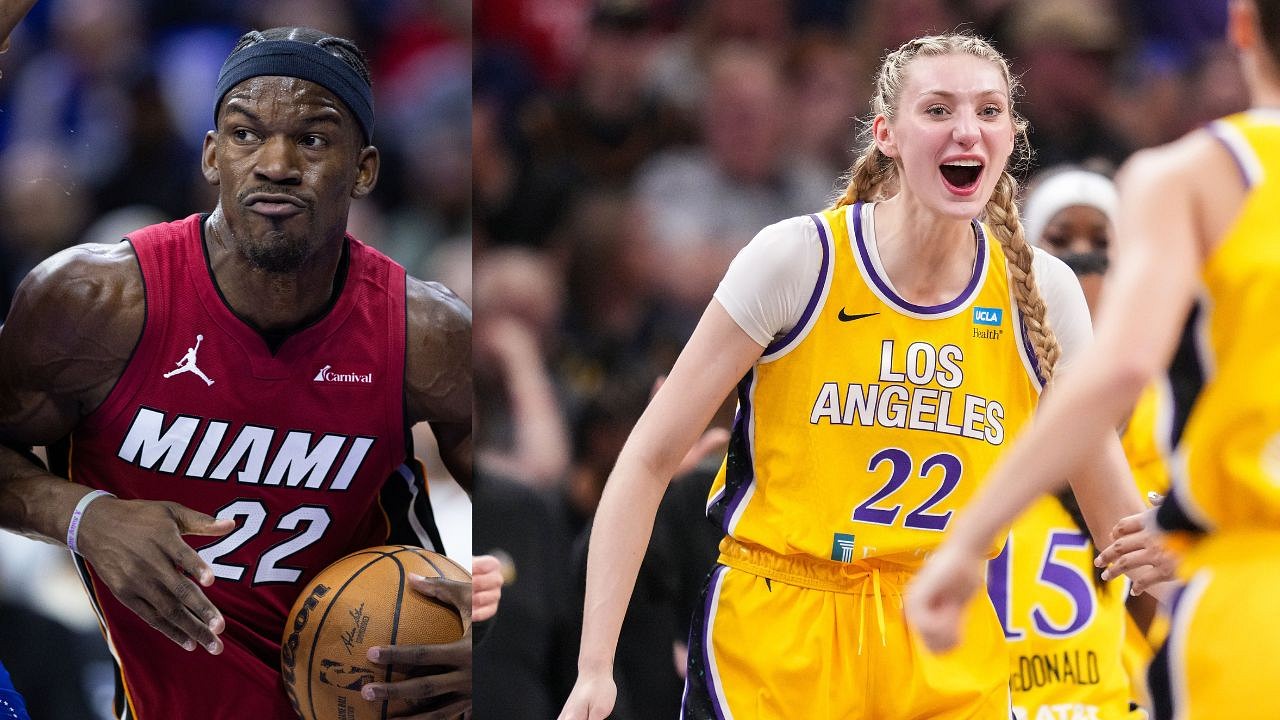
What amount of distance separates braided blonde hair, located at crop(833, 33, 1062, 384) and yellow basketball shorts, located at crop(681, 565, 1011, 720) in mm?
539

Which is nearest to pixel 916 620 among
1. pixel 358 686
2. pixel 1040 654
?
pixel 358 686

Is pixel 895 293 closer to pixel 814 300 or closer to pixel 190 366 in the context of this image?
pixel 814 300

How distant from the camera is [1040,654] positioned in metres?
3.76

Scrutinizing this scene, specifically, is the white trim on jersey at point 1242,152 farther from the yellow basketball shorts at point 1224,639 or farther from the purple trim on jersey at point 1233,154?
the yellow basketball shorts at point 1224,639

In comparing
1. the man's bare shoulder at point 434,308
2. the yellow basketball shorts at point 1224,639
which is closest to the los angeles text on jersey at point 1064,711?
the man's bare shoulder at point 434,308

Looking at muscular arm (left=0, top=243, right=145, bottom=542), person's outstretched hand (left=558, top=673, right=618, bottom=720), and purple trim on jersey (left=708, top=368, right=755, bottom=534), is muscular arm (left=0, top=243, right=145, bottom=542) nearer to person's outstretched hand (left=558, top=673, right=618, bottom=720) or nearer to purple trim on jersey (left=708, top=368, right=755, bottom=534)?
person's outstretched hand (left=558, top=673, right=618, bottom=720)

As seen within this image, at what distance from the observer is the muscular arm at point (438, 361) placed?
3.51 m

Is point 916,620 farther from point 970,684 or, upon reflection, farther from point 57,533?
point 57,533

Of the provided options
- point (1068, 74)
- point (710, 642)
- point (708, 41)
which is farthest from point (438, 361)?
point (1068, 74)

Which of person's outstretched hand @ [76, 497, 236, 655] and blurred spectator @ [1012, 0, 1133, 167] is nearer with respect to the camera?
person's outstretched hand @ [76, 497, 236, 655]

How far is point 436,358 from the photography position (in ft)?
11.5

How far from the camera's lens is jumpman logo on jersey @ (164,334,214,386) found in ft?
11.0

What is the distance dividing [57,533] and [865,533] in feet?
5.89

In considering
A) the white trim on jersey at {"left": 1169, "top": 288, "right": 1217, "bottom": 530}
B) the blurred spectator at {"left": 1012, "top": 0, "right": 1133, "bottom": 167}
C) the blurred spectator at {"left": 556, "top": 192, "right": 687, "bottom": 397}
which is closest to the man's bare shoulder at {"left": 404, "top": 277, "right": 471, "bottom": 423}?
the blurred spectator at {"left": 556, "top": 192, "right": 687, "bottom": 397}
